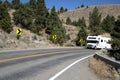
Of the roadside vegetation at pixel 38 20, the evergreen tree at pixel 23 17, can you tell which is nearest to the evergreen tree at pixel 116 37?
the roadside vegetation at pixel 38 20

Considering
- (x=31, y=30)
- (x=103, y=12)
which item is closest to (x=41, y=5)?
(x=31, y=30)

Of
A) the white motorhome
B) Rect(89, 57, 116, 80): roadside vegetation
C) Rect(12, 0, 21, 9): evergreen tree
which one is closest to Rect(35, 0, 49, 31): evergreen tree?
Rect(12, 0, 21, 9): evergreen tree

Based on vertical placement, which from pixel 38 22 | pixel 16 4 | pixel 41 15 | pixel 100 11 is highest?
pixel 100 11

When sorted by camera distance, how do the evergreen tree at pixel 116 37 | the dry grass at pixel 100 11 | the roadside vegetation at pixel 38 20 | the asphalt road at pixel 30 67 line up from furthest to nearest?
the dry grass at pixel 100 11
the roadside vegetation at pixel 38 20
the evergreen tree at pixel 116 37
the asphalt road at pixel 30 67

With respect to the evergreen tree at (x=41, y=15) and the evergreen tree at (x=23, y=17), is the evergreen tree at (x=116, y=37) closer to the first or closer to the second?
the evergreen tree at (x=23, y=17)

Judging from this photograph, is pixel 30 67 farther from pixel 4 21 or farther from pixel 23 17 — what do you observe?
pixel 23 17

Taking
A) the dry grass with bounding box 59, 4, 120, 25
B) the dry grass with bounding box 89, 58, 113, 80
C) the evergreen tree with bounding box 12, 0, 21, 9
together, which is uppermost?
the dry grass with bounding box 59, 4, 120, 25

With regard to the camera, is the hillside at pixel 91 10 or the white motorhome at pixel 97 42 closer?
the white motorhome at pixel 97 42

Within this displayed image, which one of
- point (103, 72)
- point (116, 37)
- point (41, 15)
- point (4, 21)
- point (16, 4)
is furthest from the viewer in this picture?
point (16, 4)

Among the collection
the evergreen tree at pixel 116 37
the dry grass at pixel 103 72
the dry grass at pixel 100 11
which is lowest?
the dry grass at pixel 103 72

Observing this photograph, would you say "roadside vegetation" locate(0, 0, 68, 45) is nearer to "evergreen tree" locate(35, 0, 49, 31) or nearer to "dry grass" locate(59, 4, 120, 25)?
"evergreen tree" locate(35, 0, 49, 31)

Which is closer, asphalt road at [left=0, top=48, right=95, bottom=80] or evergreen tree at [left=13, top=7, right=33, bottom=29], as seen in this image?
asphalt road at [left=0, top=48, right=95, bottom=80]

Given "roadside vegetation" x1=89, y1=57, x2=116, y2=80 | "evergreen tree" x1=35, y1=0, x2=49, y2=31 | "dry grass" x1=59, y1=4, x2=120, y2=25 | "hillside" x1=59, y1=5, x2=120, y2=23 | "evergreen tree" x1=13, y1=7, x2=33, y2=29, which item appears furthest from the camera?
"hillside" x1=59, y1=5, x2=120, y2=23

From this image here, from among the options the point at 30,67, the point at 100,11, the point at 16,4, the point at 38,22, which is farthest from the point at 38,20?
the point at 100,11
